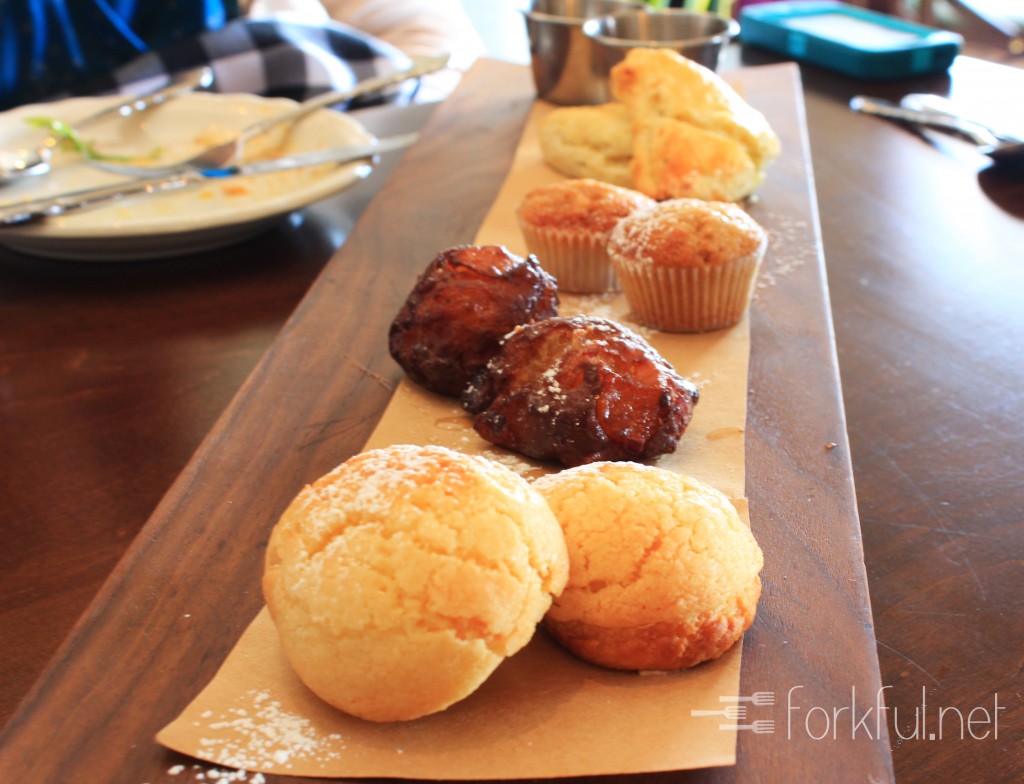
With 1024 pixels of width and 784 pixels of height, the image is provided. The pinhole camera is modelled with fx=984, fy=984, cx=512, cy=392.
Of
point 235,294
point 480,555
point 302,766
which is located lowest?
point 235,294

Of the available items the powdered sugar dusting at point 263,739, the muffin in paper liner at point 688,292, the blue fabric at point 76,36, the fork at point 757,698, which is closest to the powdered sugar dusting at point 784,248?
the muffin in paper liner at point 688,292

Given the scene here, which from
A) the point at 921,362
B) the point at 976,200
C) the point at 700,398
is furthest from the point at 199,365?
the point at 976,200

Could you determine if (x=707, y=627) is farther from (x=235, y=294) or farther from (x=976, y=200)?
(x=976, y=200)

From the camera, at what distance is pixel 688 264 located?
161cm

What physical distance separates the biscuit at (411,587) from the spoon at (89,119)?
1.79 metres

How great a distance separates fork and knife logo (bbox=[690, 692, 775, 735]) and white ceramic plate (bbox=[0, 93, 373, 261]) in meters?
1.43

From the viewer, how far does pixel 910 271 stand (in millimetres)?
1926

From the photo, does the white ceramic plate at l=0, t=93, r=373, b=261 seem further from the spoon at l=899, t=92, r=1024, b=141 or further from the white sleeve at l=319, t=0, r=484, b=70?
the white sleeve at l=319, t=0, r=484, b=70

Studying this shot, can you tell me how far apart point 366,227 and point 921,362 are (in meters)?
1.13

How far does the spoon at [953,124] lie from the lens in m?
2.36

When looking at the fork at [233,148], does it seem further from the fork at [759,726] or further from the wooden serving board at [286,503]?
the fork at [759,726]

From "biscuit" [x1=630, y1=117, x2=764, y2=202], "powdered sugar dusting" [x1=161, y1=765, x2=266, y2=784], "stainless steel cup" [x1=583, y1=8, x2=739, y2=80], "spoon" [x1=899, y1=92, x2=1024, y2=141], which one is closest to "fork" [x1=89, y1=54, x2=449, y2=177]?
"stainless steel cup" [x1=583, y1=8, x2=739, y2=80]

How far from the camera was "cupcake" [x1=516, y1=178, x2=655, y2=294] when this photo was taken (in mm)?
1800

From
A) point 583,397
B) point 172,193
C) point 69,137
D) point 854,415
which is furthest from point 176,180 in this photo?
point 854,415
